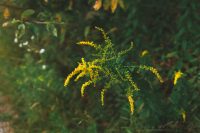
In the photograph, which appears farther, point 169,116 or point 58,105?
point 58,105

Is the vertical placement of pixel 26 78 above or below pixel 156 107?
above

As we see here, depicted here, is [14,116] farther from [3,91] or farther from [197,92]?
[197,92]

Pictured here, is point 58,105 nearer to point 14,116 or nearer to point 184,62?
point 14,116

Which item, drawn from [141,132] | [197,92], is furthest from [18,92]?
[197,92]

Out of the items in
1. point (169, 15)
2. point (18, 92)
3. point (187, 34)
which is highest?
point (169, 15)

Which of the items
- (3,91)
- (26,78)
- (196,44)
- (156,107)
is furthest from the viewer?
(3,91)

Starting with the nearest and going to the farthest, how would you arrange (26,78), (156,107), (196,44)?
(156,107), (196,44), (26,78)

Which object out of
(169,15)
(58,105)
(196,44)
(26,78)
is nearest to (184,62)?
(196,44)
